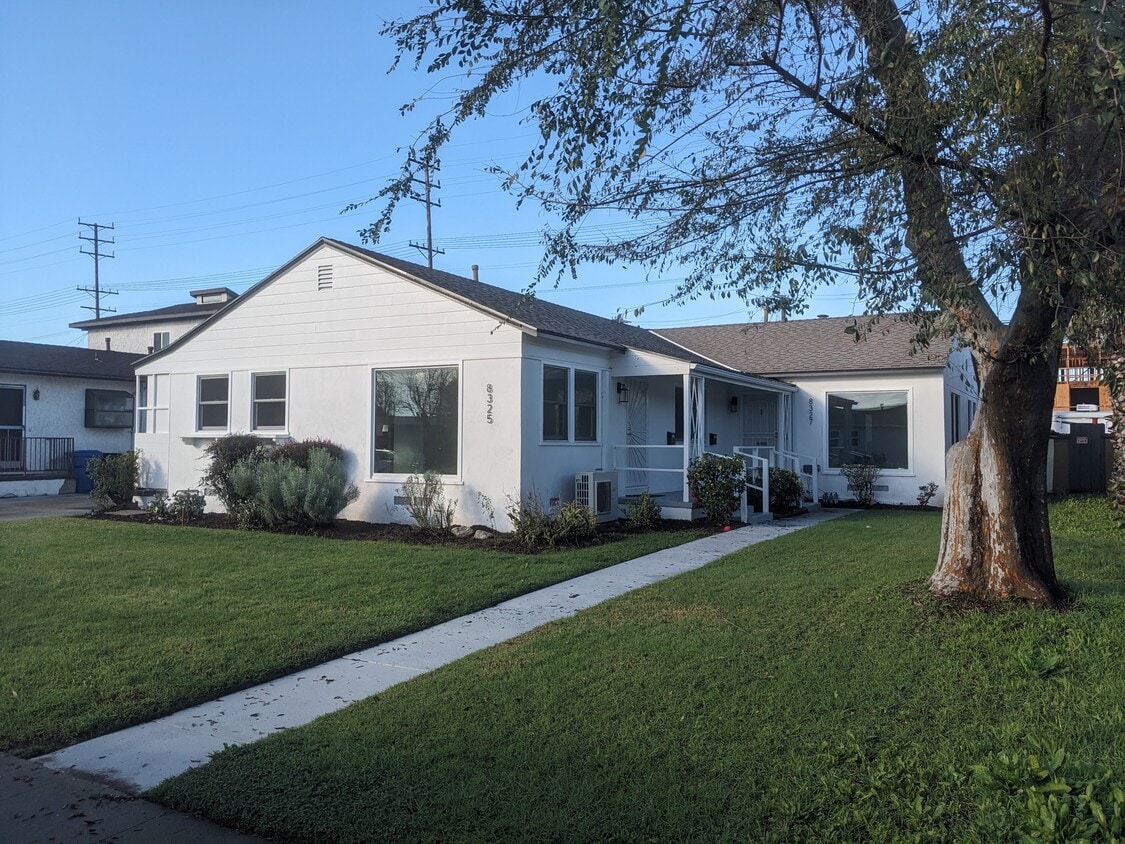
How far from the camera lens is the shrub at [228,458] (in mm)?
14602

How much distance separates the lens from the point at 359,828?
3.96 m

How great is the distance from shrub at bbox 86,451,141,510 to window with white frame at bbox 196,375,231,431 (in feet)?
5.35

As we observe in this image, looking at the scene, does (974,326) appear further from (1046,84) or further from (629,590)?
(629,590)

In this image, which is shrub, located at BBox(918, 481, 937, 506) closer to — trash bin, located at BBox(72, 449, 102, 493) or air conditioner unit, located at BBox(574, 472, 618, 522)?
air conditioner unit, located at BBox(574, 472, 618, 522)

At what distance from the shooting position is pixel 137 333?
32.5 m

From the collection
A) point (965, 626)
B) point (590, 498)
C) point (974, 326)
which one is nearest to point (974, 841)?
point (965, 626)

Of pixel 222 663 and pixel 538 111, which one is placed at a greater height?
pixel 538 111

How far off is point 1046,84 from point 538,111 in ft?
12.5

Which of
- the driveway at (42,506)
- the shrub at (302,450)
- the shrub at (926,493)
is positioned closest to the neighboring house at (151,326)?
the driveway at (42,506)

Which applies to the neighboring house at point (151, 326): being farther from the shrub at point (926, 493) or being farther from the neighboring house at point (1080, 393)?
the neighboring house at point (1080, 393)

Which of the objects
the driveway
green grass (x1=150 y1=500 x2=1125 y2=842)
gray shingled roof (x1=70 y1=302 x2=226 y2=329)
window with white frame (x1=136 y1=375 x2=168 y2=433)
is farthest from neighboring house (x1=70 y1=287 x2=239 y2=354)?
green grass (x1=150 y1=500 x2=1125 y2=842)

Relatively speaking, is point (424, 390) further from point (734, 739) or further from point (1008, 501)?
point (734, 739)

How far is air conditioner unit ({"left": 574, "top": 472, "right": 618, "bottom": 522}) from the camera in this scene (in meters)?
13.8

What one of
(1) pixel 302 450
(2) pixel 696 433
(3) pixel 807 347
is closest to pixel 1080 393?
(3) pixel 807 347
